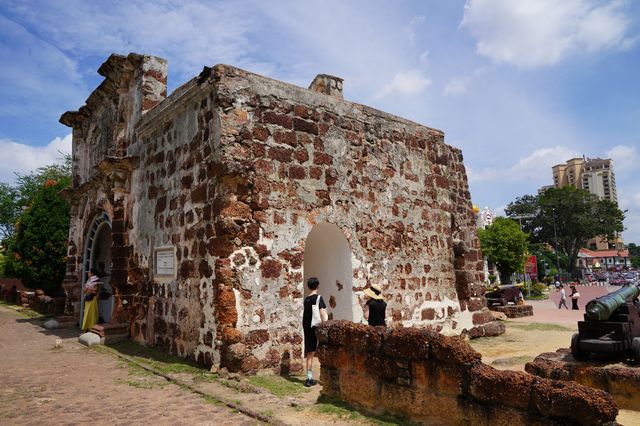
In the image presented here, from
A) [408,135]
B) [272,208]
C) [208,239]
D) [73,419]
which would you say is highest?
[408,135]

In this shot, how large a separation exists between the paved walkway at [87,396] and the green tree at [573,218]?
57.4 meters

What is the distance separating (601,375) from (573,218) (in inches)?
2345

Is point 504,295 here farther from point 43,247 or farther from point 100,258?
point 43,247

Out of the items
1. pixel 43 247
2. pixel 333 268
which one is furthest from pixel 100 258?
pixel 333 268

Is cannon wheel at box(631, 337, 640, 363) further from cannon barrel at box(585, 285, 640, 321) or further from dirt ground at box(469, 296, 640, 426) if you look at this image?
dirt ground at box(469, 296, 640, 426)

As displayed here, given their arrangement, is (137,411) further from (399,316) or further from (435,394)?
(399,316)

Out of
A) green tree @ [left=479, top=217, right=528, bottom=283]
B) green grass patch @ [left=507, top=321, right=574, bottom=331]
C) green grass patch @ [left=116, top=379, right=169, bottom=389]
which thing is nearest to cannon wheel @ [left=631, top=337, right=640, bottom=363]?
green grass patch @ [left=116, top=379, right=169, bottom=389]

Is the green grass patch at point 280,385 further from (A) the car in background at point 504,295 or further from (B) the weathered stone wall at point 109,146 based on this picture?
(A) the car in background at point 504,295

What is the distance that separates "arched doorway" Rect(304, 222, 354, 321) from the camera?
849cm

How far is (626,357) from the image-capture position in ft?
20.1

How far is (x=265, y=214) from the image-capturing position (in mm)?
7438

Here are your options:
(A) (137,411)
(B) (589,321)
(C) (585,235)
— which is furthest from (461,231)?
(C) (585,235)

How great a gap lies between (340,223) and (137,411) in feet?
14.3

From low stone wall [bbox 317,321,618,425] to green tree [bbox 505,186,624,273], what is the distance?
5742 centimetres
